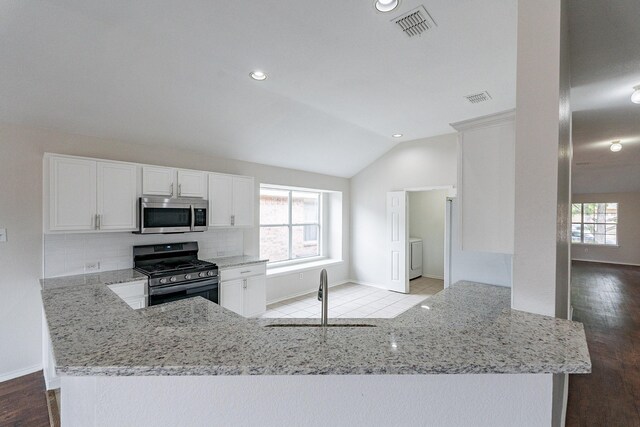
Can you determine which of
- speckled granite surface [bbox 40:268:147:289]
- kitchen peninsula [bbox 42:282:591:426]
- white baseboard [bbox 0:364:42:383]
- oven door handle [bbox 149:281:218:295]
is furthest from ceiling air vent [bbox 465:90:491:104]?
white baseboard [bbox 0:364:42:383]

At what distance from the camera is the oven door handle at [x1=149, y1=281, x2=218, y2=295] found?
3.08 m

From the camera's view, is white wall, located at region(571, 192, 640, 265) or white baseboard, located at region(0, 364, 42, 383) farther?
white wall, located at region(571, 192, 640, 265)

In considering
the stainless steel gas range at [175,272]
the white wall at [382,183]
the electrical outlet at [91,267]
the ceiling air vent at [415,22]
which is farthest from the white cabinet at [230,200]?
the ceiling air vent at [415,22]

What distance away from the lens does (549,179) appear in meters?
1.08

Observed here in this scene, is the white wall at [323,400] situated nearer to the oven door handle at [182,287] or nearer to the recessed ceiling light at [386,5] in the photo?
the recessed ceiling light at [386,5]

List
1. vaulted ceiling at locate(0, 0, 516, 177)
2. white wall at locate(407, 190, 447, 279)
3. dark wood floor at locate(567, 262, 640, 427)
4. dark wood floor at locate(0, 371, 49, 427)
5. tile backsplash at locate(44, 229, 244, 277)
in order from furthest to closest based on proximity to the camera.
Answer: white wall at locate(407, 190, 447, 279) → tile backsplash at locate(44, 229, 244, 277) → dark wood floor at locate(567, 262, 640, 427) → dark wood floor at locate(0, 371, 49, 427) → vaulted ceiling at locate(0, 0, 516, 177)

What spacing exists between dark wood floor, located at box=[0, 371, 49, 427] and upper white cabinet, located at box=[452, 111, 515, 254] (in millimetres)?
3381

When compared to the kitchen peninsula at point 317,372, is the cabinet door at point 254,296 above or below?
below

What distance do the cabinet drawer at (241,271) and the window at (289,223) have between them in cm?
110

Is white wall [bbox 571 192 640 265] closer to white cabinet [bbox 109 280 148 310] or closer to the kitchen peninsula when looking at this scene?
the kitchen peninsula

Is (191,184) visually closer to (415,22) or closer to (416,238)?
(415,22)

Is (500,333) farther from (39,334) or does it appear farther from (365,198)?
(365,198)

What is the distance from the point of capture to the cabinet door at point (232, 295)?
3.71m

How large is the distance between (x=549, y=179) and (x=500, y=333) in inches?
23.9
